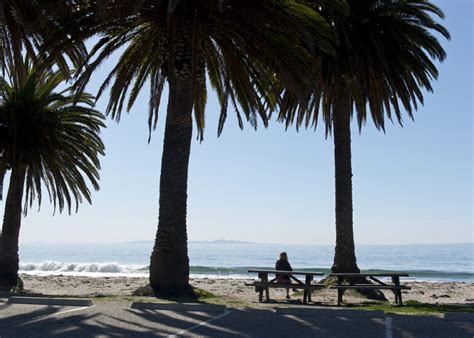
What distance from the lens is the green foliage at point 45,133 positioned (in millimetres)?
20844

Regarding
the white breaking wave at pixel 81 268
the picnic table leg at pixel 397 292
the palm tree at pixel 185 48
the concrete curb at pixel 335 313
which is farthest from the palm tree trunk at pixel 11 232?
the white breaking wave at pixel 81 268

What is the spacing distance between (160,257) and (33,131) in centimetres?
902

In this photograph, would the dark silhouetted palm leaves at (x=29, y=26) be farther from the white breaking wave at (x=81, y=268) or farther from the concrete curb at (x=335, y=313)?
the white breaking wave at (x=81, y=268)

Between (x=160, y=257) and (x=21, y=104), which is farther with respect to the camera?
(x=21, y=104)

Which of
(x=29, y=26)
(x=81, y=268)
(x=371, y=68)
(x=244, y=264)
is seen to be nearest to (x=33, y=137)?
(x=29, y=26)

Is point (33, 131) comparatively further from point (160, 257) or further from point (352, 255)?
point (352, 255)

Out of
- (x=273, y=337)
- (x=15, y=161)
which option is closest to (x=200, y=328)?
(x=273, y=337)

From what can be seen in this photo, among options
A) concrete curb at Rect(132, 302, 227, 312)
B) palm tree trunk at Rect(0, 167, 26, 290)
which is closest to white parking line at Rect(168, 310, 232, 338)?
concrete curb at Rect(132, 302, 227, 312)

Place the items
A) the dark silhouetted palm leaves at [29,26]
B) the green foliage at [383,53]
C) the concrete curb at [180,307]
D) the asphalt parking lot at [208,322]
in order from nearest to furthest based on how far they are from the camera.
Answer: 1. the asphalt parking lot at [208,322]
2. the concrete curb at [180,307]
3. the dark silhouetted palm leaves at [29,26]
4. the green foliage at [383,53]

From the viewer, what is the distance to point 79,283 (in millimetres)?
28484

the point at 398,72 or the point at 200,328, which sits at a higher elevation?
the point at 398,72

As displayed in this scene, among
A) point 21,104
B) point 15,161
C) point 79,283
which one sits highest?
point 21,104

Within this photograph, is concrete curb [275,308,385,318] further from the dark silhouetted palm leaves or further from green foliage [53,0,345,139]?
the dark silhouetted palm leaves

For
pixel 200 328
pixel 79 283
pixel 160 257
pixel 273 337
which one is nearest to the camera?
pixel 273 337
